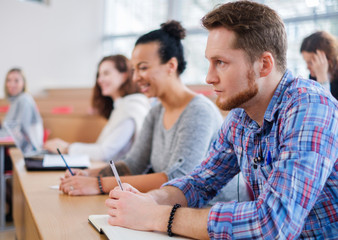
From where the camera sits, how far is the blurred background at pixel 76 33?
5.96m

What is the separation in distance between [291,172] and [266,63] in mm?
298

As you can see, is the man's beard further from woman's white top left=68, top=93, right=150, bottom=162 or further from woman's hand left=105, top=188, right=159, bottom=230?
woman's white top left=68, top=93, right=150, bottom=162

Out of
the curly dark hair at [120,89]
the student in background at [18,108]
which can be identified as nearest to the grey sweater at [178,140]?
the curly dark hair at [120,89]

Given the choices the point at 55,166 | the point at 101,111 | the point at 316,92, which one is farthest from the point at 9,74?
the point at 316,92

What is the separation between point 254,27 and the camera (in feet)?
2.96

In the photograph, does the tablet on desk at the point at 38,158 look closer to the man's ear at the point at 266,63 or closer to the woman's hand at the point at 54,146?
Answer: the woman's hand at the point at 54,146

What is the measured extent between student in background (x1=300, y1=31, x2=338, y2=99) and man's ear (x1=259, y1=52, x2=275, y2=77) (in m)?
0.61

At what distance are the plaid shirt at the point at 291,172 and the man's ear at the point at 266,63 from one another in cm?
5

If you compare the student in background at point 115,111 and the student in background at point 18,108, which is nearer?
the student in background at point 115,111

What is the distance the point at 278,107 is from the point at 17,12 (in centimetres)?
660

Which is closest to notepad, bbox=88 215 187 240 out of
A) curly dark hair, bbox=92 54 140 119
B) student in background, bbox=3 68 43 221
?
curly dark hair, bbox=92 54 140 119

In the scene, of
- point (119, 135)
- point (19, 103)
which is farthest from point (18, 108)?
point (119, 135)

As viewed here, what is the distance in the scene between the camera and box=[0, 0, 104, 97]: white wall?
6504 millimetres

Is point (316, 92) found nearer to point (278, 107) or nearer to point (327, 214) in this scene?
point (278, 107)
